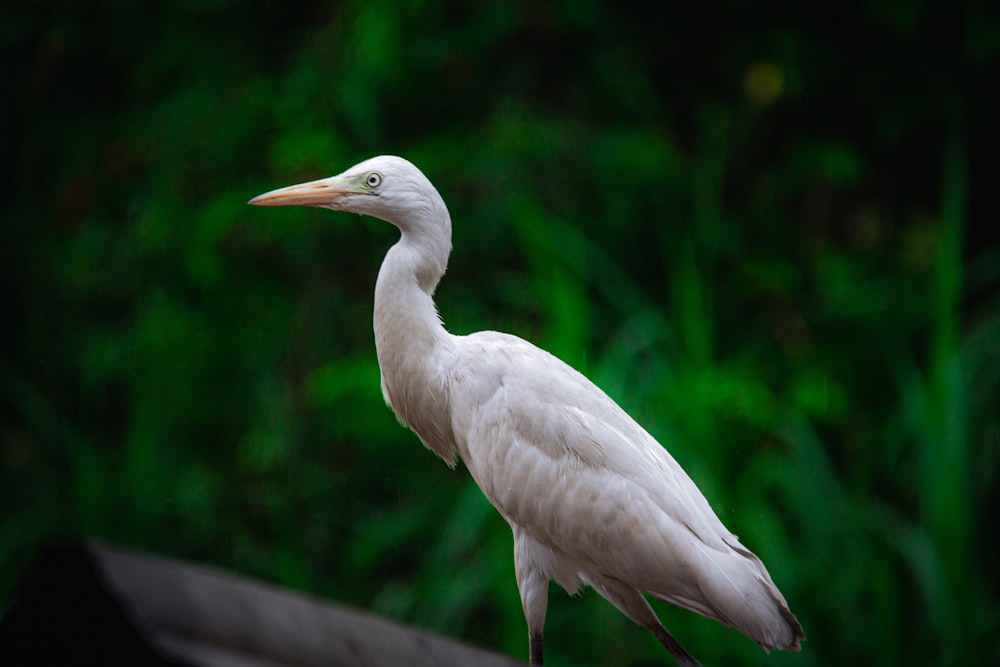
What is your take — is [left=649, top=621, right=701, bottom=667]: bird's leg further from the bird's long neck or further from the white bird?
the bird's long neck

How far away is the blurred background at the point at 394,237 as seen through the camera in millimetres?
3232

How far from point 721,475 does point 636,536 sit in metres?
1.17

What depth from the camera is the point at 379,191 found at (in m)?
1.59

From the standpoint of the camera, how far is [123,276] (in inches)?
158

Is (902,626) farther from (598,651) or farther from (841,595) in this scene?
(598,651)

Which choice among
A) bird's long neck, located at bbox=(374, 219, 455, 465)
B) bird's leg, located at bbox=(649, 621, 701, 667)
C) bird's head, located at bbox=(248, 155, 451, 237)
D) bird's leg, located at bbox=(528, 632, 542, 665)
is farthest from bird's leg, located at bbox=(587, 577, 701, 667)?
bird's head, located at bbox=(248, 155, 451, 237)

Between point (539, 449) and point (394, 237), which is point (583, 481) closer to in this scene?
point (539, 449)

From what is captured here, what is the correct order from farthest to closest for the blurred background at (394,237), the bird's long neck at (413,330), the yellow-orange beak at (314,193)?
the blurred background at (394,237), the bird's long neck at (413,330), the yellow-orange beak at (314,193)

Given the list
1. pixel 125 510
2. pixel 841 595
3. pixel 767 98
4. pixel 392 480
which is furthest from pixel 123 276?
pixel 841 595

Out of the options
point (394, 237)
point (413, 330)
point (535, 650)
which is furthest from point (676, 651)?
A: point (394, 237)

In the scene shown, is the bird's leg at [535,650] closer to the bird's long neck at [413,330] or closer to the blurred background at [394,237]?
the bird's long neck at [413,330]

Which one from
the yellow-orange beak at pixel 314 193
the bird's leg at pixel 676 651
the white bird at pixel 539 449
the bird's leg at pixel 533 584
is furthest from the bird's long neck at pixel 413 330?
the bird's leg at pixel 676 651

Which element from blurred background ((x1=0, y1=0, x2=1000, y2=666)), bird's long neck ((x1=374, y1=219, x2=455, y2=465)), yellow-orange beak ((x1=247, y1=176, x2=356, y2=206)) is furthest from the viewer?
blurred background ((x1=0, y1=0, x2=1000, y2=666))

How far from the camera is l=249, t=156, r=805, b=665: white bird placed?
1.59 metres
